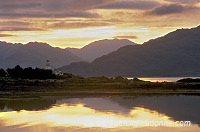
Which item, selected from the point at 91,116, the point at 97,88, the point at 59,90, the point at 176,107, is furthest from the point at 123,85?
the point at 91,116

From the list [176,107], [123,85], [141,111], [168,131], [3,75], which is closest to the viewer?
[168,131]

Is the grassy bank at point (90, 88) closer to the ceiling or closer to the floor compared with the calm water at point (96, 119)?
closer to the ceiling

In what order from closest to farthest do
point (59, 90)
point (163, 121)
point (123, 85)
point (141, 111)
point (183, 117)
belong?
1. point (163, 121)
2. point (183, 117)
3. point (141, 111)
4. point (59, 90)
5. point (123, 85)

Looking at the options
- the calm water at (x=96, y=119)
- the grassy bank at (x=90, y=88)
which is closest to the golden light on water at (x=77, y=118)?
the calm water at (x=96, y=119)

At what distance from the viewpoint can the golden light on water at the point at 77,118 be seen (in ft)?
132

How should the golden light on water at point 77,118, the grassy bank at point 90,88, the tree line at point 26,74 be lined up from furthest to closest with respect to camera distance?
the tree line at point 26,74, the grassy bank at point 90,88, the golden light on water at point 77,118

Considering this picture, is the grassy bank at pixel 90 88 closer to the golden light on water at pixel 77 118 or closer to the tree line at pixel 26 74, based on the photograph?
the tree line at pixel 26 74

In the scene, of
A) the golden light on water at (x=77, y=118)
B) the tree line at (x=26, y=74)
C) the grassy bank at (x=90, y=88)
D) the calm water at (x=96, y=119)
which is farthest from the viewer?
the tree line at (x=26, y=74)

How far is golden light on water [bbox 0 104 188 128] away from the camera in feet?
132

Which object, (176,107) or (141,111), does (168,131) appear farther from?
(176,107)

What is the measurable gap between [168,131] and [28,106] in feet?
101

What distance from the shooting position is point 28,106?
59656mm

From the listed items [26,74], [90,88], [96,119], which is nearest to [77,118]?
[96,119]

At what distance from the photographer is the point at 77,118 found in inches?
1778
